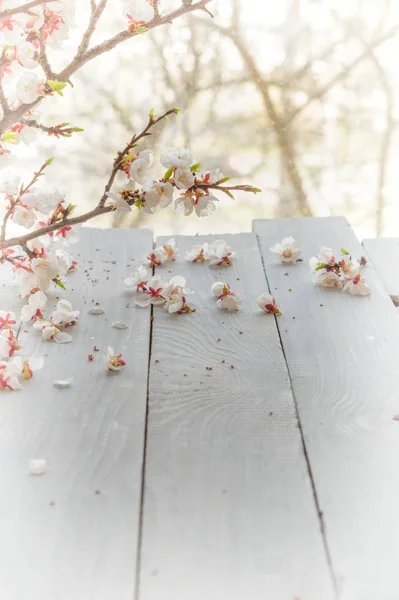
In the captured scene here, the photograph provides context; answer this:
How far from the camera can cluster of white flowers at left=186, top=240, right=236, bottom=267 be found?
1.65m

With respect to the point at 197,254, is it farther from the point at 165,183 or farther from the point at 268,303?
the point at 165,183

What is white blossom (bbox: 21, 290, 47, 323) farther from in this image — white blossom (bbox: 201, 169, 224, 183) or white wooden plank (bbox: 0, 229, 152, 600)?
white blossom (bbox: 201, 169, 224, 183)

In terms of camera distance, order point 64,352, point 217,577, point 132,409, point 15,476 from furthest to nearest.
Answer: point 64,352 → point 132,409 → point 15,476 → point 217,577

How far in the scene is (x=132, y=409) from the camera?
44.3 inches

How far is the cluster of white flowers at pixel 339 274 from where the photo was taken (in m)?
1.51

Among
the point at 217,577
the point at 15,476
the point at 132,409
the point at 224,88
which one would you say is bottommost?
the point at 217,577

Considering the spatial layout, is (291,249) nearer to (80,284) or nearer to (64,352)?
(80,284)

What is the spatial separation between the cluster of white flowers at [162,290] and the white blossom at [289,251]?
0.27 metres

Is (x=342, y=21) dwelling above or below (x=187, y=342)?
above

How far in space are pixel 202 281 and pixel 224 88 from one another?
3.47ft

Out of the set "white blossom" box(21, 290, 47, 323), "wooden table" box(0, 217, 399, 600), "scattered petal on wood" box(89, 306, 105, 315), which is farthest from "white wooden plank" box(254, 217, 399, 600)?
"white blossom" box(21, 290, 47, 323)

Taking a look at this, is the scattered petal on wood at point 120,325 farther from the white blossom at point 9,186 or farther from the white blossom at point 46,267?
the white blossom at point 9,186

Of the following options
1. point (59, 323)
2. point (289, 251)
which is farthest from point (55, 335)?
point (289, 251)

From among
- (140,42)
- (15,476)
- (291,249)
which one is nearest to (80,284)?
(291,249)
